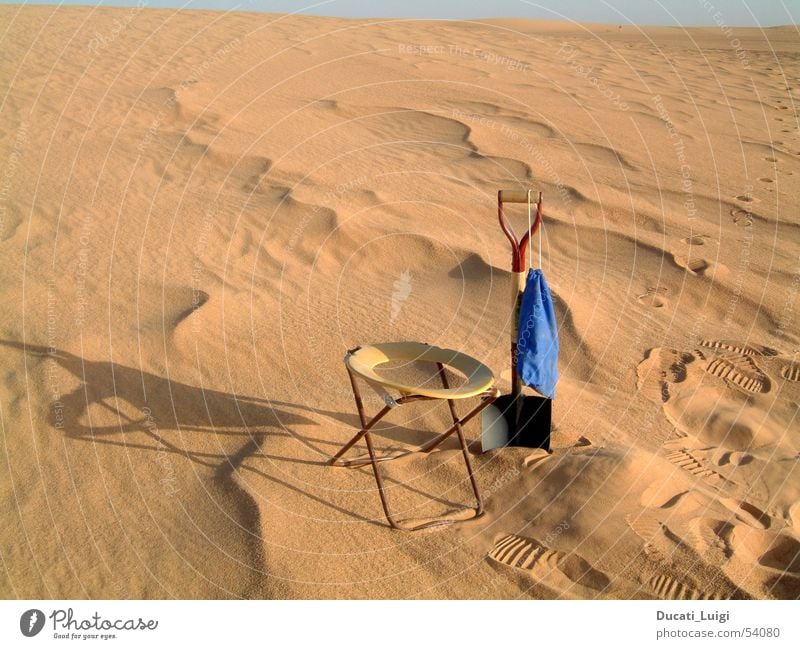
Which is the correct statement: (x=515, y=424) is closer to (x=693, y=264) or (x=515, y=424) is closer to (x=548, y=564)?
(x=548, y=564)

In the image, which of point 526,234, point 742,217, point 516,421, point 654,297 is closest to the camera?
point 526,234

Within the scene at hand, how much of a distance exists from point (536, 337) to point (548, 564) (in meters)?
0.98

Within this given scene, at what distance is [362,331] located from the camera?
17.2 feet

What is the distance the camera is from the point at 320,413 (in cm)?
448

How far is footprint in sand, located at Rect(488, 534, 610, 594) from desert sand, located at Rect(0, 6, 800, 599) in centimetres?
1

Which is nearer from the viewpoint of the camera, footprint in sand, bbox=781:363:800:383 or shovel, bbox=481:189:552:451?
shovel, bbox=481:189:552:451

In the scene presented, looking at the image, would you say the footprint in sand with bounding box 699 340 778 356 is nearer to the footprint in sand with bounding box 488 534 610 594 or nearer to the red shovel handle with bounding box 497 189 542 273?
the red shovel handle with bounding box 497 189 542 273

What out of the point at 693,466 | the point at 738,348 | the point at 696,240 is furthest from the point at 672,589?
the point at 696,240

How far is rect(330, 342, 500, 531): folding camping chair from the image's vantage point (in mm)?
3438

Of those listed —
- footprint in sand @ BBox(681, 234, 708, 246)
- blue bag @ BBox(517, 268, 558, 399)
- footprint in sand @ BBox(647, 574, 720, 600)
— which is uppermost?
blue bag @ BBox(517, 268, 558, 399)

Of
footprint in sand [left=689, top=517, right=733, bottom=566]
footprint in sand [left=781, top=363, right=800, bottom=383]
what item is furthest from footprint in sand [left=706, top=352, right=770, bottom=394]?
footprint in sand [left=689, top=517, right=733, bottom=566]

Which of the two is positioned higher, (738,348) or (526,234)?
(526,234)
